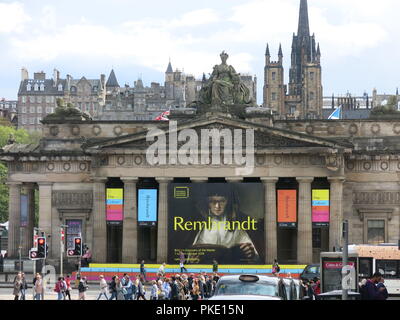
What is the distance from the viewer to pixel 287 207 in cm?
7750

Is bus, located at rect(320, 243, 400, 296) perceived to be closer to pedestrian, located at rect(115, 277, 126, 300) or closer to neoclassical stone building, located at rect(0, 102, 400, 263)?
pedestrian, located at rect(115, 277, 126, 300)

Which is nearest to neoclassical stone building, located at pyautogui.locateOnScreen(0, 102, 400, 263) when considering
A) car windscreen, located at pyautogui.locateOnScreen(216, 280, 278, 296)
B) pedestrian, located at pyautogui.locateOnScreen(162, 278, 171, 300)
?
pedestrian, located at pyautogui.locateOnScreen(162, 278, 171, 300)

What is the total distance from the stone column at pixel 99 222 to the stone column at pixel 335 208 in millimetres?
18392

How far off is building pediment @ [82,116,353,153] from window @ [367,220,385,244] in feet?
25.5

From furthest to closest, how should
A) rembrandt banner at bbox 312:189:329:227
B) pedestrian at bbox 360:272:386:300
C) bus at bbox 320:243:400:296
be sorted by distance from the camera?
1. rembrandt banner at bbox 312:189:329:227
2. bus at bbox 320:243:400:296
3. pedestrian at bbox 360:272:386:300

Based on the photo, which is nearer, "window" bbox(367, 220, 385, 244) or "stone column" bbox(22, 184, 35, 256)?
"window" bbox(367, 220, 385, 244)

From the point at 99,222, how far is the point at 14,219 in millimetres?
9455

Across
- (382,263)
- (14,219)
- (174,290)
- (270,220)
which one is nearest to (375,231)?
(270,220)

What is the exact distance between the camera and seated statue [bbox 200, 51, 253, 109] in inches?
A: 3219

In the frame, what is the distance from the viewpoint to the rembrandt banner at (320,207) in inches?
3066

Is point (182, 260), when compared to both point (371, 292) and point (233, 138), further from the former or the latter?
point (371, 292)

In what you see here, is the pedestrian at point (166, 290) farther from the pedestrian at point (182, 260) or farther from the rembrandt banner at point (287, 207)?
the rembrandt banner at point (287, 207)
